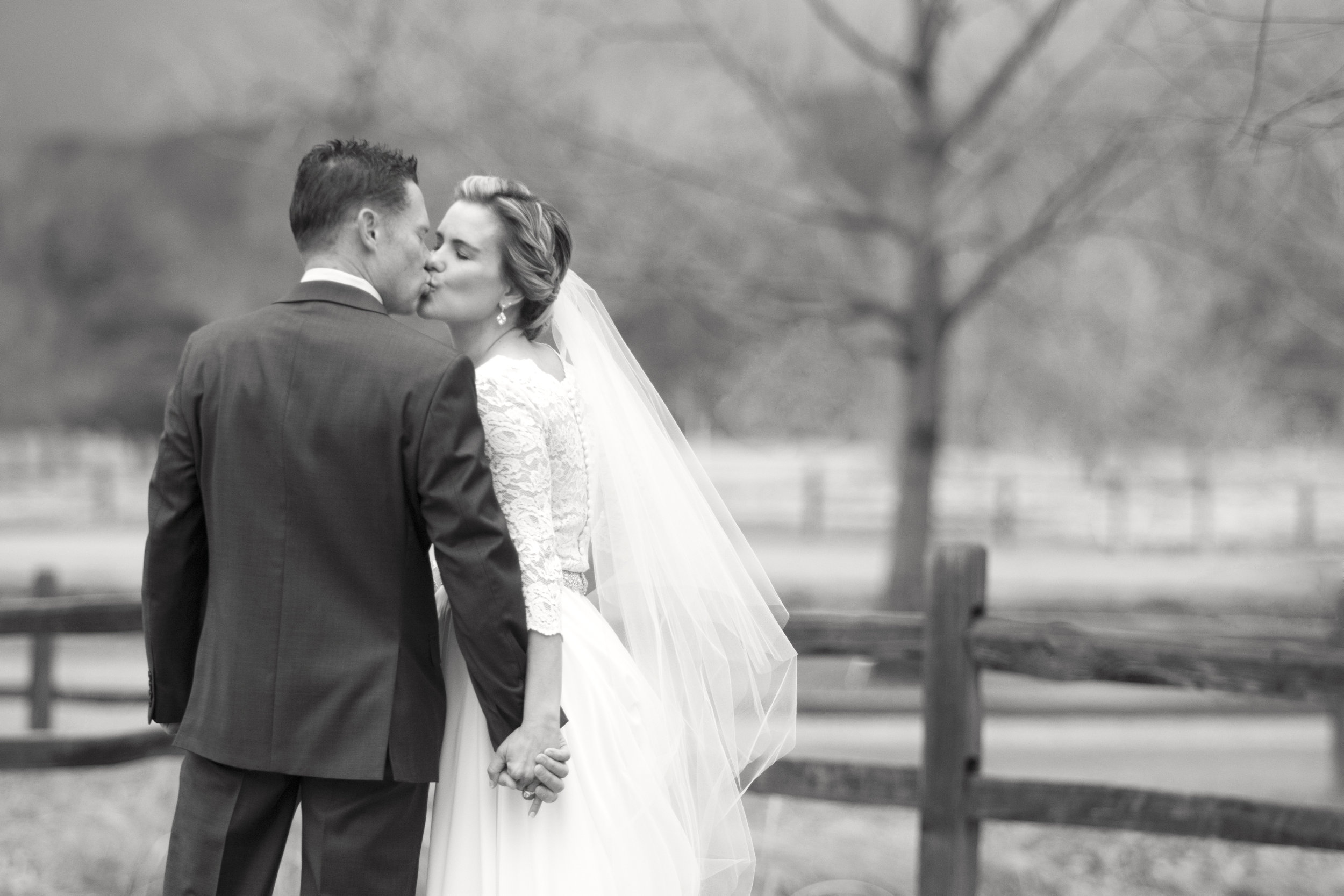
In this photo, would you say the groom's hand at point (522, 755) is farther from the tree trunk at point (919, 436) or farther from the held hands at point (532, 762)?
the tree trunk at point (919, 436)

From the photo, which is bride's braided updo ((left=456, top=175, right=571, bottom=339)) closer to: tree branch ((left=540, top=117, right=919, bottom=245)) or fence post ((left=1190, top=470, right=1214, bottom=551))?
tree branch ((left=540, top=117, right=919, bottom=245))

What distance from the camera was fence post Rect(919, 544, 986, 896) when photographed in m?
4.05

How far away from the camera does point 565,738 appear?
2.67 m

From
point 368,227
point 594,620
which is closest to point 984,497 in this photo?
point 594,620

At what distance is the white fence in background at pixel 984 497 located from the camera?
2086 cm

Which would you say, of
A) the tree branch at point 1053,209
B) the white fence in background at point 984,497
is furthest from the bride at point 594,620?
the white fence in background at point 984,497

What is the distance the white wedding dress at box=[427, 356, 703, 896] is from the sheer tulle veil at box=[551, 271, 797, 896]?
0.46ft

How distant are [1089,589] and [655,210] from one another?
786 cm

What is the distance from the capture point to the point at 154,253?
28.3 meters

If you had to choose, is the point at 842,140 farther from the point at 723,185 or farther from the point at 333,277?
the point at 333,277

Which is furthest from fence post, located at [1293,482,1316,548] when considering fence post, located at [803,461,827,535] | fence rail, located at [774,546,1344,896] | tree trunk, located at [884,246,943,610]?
fence rail, located at [774,546,1344,896]

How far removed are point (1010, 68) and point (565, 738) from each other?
7.10 m

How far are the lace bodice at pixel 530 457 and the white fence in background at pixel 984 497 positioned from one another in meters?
17.9

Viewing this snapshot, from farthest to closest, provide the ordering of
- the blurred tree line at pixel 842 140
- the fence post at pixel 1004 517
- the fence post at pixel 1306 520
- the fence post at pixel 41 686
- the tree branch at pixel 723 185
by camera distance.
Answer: the fence post at pixel 1004 517 → the fence post at pixel 1306 520 → the tree branch at pixel 723 185 → the blurred tree line at pixel 842 140 → the fence post at pixel 41 686
